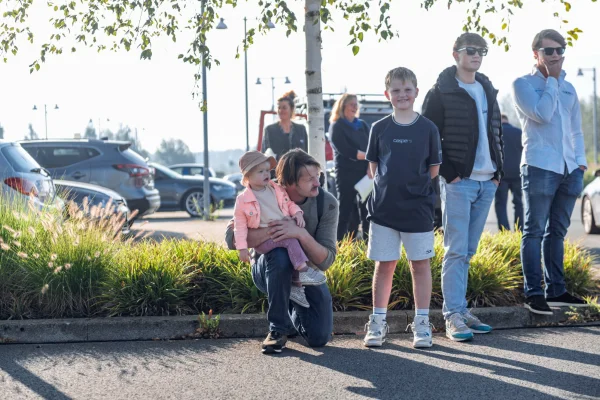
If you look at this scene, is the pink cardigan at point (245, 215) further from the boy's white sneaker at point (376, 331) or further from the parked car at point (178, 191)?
the parked car at point (178, 191)

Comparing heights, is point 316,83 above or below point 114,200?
above

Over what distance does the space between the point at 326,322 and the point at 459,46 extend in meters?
1.99

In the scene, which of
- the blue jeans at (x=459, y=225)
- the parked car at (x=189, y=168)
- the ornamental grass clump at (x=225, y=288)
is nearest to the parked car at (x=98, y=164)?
the ornamental grass clump at (x=225, y=288)

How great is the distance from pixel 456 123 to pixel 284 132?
4206 mm

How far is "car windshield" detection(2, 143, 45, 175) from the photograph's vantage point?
9930mm

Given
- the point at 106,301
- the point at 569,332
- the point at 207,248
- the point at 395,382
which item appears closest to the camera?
the point at 395,382

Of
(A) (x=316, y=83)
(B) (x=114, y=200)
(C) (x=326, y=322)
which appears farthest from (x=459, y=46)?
(B) (x=114, y=200)

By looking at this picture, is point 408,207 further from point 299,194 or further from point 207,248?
point 207,248

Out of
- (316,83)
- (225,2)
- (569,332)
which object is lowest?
(569,332)

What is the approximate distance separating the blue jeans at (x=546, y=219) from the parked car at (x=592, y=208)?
25.8 ft

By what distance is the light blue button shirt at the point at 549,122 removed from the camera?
6496 millimetres

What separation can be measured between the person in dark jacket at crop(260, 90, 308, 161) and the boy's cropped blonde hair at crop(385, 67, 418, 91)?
4148 mm

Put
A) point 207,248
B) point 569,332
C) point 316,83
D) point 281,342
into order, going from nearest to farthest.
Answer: point 281,342, point 569,332, point 207,248, point 316,83

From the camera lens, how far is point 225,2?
29.4ft
